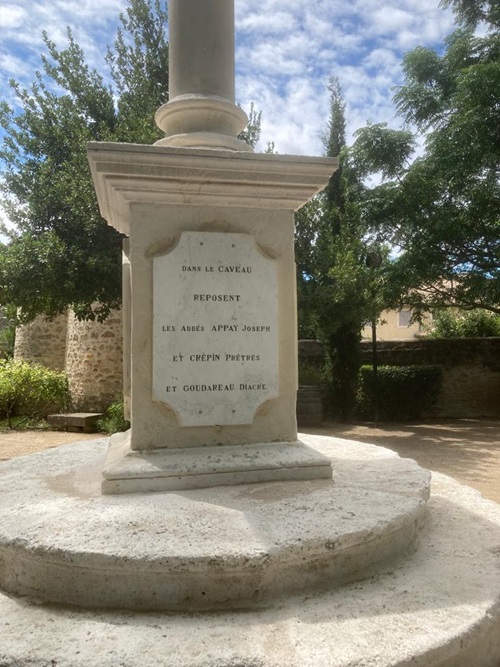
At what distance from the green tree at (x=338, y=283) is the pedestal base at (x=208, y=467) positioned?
7.98 meters

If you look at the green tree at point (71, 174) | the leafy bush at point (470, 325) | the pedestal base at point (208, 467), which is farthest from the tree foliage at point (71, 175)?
the leafy bush at point (470, 325)

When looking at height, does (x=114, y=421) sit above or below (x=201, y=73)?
below

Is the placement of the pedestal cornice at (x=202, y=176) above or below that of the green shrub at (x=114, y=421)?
above

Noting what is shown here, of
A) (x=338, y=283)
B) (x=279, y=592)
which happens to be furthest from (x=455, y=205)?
(x=279, y=592)

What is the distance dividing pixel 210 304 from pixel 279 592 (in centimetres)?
136

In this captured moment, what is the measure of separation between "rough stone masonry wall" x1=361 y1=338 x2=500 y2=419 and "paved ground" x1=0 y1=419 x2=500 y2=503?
0.86m

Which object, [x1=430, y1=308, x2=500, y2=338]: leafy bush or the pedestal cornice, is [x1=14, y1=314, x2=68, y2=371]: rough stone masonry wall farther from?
the pedestal cornice

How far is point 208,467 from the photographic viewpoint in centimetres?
237

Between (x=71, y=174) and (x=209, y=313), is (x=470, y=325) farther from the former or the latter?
(x=209, y=313)

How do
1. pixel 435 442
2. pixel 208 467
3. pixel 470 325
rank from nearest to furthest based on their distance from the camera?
pixel 208 467
pixel 435 442
pixel 470 325

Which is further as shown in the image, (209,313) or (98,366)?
(98,366)

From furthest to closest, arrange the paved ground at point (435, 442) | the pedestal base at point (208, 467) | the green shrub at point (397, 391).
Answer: the green shrub at point (397, 391) < the paved ground at point (435, 442) < the pedestal base at point (208, 467)

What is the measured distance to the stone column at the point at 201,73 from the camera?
2.83m

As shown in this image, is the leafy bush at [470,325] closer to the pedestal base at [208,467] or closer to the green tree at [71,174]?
the green tree at [71,174]
